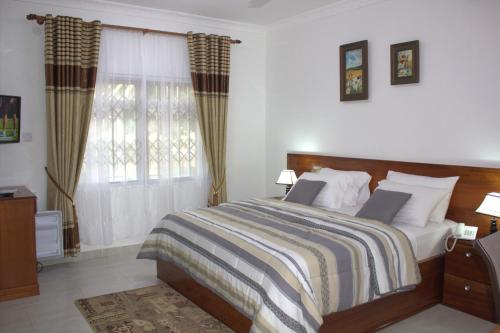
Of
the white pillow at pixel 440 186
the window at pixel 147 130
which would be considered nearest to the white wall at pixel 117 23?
the window at pixel 147 130

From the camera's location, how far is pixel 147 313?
10.8 feet

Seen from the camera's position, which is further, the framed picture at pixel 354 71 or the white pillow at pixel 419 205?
the framed picture at pixel 354 71

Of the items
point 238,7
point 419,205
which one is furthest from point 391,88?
point 238,7

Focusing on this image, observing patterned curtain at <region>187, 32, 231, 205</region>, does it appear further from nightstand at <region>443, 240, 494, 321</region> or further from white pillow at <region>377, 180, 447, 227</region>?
nightstand at <region>443, 240, 494, 321</region>

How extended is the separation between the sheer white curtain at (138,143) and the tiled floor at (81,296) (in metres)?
0.46

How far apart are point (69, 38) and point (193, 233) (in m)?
2.42

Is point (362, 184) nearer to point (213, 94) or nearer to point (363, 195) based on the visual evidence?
point (363, 195)

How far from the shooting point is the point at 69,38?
14.1 ft

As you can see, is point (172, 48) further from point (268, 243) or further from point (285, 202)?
point (268, 243)

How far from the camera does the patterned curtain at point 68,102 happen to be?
4254 millimetres

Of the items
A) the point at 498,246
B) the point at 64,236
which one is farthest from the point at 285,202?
the point at 498,246

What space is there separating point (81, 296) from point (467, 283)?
10.1 ft

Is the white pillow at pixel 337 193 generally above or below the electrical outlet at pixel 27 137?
below

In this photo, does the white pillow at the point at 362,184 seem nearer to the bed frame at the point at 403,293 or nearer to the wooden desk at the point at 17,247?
the bed frame at the point at 403,293
